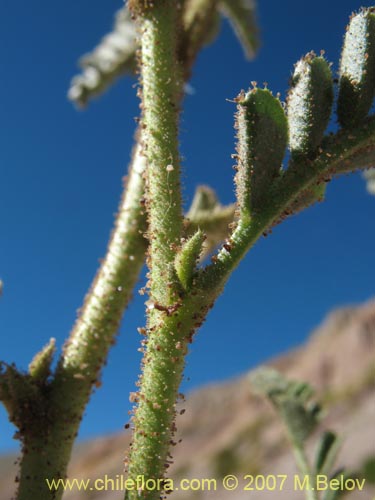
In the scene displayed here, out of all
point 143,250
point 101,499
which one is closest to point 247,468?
point 101,499

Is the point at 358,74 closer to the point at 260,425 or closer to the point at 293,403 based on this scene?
the point at 293,403

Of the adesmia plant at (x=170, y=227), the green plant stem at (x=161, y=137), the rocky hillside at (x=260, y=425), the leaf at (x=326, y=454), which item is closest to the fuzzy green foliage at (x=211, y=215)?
the adesmia plant at (x=170, y=227)

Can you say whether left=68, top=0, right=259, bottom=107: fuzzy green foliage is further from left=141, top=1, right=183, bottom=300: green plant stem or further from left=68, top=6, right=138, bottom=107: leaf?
left=141, top=1, right=183, bottom=300: green plant stem

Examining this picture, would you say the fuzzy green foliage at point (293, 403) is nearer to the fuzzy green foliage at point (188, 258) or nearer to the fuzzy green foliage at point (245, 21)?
the fuzzy green foliage at point (188, 258)

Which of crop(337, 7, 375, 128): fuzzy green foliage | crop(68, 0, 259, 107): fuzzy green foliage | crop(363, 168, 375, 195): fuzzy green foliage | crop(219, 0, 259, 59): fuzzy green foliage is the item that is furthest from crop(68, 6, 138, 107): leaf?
crop(337, 7, 375, 128): fuzzy green foliage

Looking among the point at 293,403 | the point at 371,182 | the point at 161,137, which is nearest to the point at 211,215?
the point at 161,137

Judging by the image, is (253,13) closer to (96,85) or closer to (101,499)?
(96,85)
